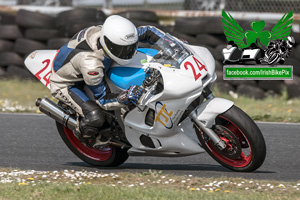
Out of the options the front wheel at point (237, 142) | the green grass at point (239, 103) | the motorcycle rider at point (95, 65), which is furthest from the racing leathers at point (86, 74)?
the green grass at point (239, 103)

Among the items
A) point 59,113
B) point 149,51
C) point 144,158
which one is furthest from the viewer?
point 144,158

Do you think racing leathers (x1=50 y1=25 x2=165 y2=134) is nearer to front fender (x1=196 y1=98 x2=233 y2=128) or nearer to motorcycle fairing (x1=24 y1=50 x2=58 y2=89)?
motorcycle fairing (x1=24 y1=50 x2=58 y2=89)

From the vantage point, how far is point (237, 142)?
205 inches

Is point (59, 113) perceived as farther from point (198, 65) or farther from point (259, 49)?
point (259, 49)

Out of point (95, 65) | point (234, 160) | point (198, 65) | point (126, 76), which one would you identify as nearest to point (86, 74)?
point (95, 65)

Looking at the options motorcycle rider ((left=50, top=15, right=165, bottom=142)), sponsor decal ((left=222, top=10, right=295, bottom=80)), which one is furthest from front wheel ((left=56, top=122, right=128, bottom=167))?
sponsor decal ((left=222, top=10, right=295, bottom=80))

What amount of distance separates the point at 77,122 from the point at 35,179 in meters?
0.74

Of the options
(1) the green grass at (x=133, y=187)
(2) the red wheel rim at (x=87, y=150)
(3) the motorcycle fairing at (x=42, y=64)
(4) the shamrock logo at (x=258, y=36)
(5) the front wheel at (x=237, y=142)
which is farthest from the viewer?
(4) the shamrock logo at (x=258, y=36)

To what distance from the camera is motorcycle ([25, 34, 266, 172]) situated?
16.9 ft

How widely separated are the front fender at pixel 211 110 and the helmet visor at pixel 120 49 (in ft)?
2.54

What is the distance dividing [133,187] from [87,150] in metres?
1.47

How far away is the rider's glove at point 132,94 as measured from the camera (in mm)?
5184

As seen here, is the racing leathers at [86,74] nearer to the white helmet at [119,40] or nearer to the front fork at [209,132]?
the white helmet at [119,40]

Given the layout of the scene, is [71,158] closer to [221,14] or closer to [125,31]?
[125,31]
